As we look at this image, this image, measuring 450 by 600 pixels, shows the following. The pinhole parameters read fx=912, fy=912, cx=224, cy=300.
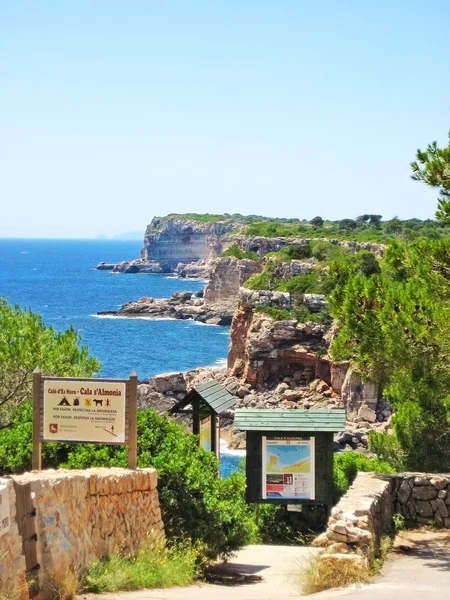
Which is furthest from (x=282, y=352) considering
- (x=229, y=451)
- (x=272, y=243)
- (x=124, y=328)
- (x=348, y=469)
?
(x=348, y=469)

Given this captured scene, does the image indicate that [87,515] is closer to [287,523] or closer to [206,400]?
[206,400]

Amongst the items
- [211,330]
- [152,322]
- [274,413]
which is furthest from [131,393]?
[152,322]

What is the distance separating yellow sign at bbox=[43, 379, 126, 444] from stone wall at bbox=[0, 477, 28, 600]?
2844 mm

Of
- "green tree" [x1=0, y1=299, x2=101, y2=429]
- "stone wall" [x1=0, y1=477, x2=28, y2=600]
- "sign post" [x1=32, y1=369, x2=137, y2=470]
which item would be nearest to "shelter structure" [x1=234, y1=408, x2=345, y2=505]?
"sign post" [x1=32, y1=369, x2=137, y2=470]

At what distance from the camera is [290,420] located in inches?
597

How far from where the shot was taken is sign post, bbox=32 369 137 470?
11.4 m

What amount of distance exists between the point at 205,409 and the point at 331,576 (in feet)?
20.8

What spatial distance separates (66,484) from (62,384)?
1925mm

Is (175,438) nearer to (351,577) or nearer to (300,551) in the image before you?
(300,551)

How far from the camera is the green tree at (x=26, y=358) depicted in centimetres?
1889

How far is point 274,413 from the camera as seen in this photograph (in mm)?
15375

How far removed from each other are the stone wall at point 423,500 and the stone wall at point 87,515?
429 centimetres

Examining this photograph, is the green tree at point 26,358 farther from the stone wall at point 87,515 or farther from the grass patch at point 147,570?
the grass patch at point 147,570

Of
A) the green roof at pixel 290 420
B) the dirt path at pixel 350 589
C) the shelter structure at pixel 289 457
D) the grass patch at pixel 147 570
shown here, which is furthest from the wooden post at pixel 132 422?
the shelter structure at pixel 289 457
